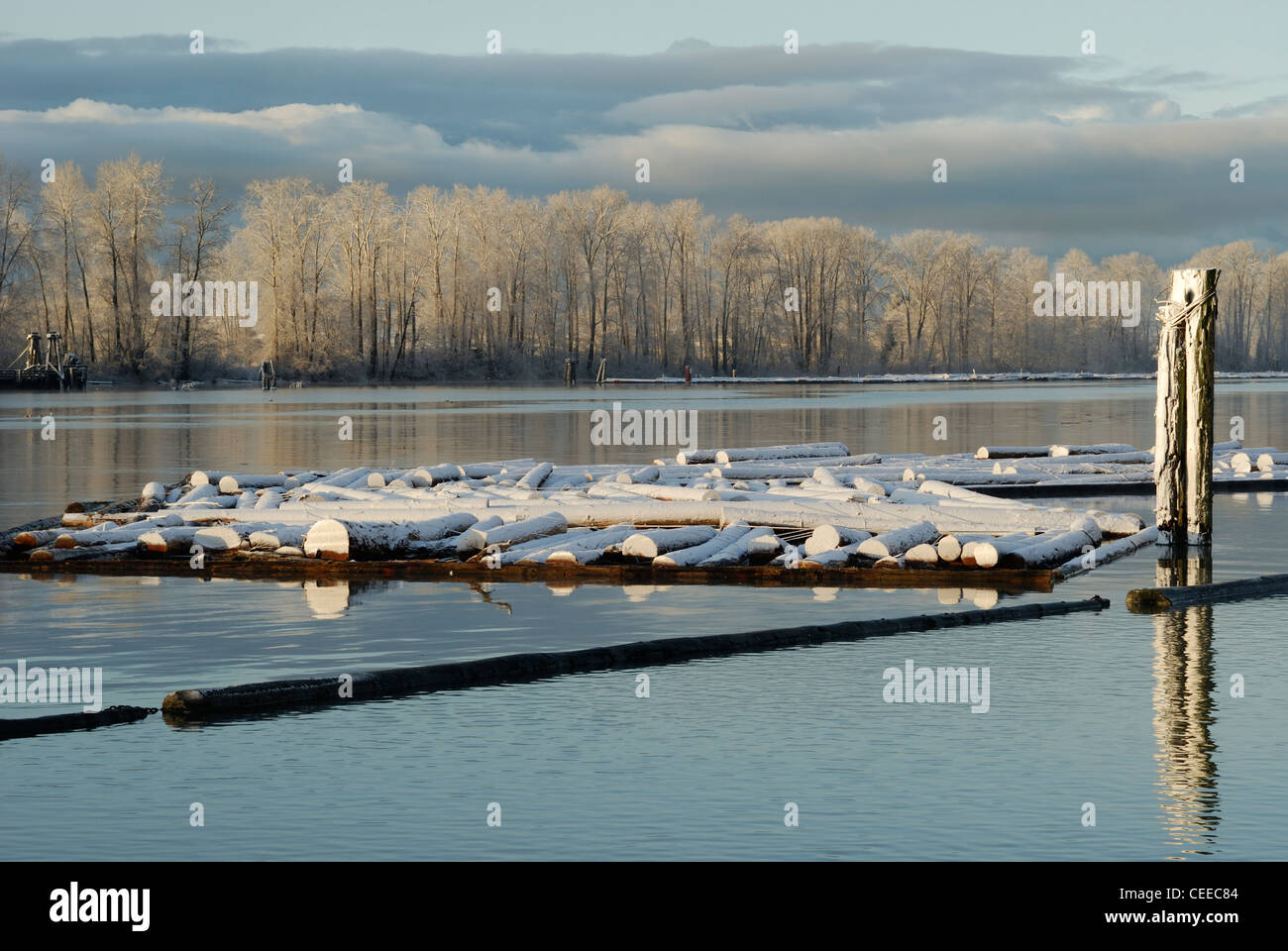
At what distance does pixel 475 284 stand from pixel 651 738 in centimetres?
12581

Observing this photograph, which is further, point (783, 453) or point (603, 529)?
point (783, 453)

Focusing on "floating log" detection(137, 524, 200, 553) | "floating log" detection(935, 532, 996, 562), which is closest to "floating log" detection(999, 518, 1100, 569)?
"floating log" detection(935, 532, 996, 562)

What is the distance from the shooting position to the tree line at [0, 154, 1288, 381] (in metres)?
119

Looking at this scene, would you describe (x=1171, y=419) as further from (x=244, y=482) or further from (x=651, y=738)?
(x=244, y=482)

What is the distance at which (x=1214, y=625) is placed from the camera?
43.7 ft

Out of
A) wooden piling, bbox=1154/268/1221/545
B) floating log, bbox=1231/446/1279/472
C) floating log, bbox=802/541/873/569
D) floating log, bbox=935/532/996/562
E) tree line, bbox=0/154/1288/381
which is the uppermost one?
tree line, bbox=0/154/1288/381

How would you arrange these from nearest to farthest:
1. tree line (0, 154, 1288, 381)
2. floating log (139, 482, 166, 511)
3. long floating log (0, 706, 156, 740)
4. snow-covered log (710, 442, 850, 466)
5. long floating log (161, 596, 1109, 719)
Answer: long floating log (0, 706, 156, 740)
long floating log (161, 596, 1109, 719)
floating log (139, 482, 166, 511)
snow-covered log (710, 442, 850, 466)
tree line (0, 154, 1288, 381)

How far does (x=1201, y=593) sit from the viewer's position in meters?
14.4

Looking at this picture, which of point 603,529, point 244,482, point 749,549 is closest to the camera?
point 749,549

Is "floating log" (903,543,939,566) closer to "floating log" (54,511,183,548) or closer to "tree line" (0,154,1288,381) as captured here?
"floating log" (54,511,183,548)

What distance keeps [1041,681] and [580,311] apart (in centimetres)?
13592

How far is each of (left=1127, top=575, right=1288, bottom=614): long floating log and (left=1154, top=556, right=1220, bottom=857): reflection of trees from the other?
11 centimetres

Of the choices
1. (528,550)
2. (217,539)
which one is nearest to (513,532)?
(528,550)

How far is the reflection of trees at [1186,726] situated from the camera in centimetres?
782
